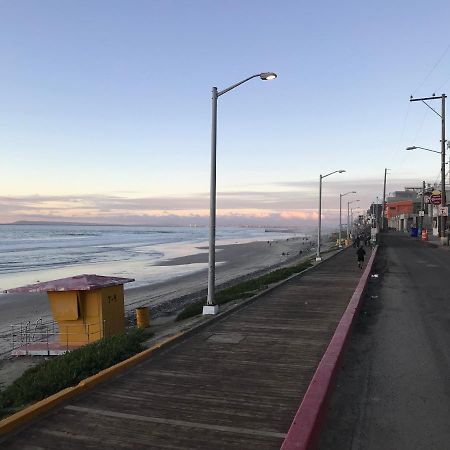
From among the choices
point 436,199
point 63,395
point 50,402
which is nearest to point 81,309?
point 63,395

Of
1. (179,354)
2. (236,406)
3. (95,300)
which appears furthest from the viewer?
(95,300)

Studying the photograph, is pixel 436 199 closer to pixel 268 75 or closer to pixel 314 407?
pixel 268 75

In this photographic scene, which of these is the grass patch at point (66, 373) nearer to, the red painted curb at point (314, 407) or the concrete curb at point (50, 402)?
the concrete curb at point (50, 402)

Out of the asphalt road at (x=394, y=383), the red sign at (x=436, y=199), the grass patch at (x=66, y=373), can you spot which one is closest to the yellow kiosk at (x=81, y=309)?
the grass patch at (x=66, y=373)

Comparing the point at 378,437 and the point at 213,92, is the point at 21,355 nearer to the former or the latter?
the point at 213,92

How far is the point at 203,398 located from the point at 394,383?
2.94m

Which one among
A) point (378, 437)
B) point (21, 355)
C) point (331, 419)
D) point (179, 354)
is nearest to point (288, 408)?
point (331, 419)

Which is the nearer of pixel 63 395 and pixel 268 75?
pixel 63 395

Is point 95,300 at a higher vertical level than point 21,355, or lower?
higher

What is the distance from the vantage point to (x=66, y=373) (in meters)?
8.20

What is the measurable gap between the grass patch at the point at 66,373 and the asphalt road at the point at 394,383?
4324 mm

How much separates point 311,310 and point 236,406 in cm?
702

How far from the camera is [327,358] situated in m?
7.20

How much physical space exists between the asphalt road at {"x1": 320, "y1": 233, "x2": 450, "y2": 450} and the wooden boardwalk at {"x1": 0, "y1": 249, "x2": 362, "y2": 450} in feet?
1.94
